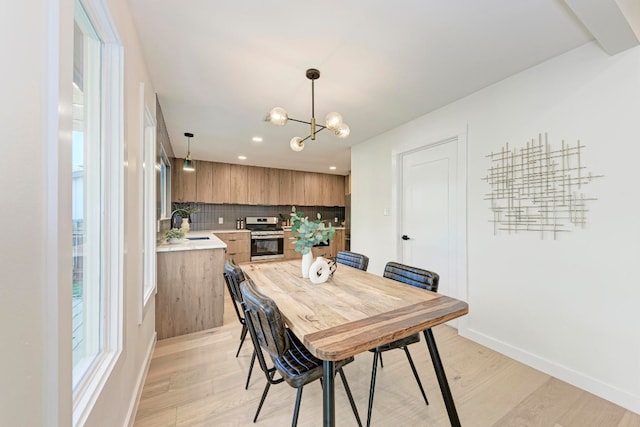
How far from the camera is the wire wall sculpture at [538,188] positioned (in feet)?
6.04

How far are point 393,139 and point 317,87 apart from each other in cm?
155

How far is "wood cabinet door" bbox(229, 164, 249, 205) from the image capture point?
5.60 metres

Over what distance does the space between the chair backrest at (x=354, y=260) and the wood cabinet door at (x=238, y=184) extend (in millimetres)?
3719

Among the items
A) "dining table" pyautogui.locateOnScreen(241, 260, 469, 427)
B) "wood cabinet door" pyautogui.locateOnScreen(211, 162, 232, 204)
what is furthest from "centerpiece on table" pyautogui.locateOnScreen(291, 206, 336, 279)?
"wood cabinet door" pyautogui.locateOnScreen(211, 162, 232, 204)

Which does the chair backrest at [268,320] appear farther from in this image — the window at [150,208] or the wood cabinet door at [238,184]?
the wood cabinet door at [238,184]

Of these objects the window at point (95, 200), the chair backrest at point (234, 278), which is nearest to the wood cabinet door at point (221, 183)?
the chair backrest at point (234, 278)

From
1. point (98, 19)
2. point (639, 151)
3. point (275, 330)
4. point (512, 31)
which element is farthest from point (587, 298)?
point (98, 19)

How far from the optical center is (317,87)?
7.50 feet

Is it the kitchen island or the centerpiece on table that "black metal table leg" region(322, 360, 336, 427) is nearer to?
the centerpiece on table

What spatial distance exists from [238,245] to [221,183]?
1386mm

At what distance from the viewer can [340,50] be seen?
1.77 meters

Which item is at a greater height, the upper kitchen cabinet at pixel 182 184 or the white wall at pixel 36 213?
the upper kitchen cabinet at pixel 182 184

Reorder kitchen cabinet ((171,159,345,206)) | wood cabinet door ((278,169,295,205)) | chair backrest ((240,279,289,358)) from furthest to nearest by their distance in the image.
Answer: wood cabinet door ((278,169,295,205))
kitchen cabinet ((171,159,345,206))
chair backrest ((240,279,289,358))

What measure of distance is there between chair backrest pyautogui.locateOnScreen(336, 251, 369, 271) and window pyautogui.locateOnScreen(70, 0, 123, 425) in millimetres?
1710
